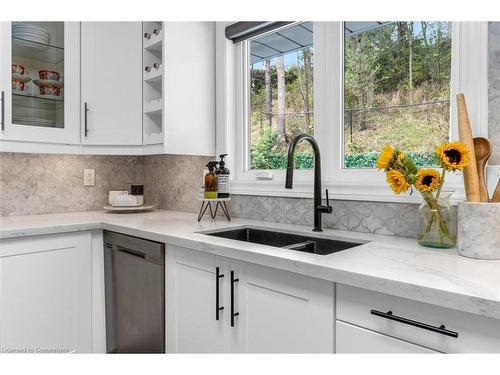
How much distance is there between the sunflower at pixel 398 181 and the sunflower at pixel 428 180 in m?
0.04

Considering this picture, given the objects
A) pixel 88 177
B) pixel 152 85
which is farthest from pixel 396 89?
pixel 88 177

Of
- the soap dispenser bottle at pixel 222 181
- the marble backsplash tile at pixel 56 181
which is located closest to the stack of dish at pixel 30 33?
the marble backsplash tile at pixel 56 181

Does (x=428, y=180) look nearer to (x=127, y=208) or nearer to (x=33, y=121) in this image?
(x=127, y=208)

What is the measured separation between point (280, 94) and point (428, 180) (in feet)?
3.48

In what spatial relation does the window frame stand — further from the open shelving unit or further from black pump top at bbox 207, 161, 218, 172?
the open shelving unit

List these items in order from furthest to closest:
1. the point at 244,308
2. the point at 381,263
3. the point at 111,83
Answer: the point at 111,83 → the point at 244,308 → the point at 381,263

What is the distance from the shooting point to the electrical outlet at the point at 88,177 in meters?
2.51

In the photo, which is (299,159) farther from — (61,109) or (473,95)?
(61,109)

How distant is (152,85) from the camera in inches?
88.3

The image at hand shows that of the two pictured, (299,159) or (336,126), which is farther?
(299,159)

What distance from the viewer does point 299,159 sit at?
1933mm

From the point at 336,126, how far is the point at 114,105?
1.36 metres

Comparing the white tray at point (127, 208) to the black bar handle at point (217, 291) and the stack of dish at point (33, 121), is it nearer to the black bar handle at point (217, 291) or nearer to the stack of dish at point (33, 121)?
the stack of dish at point (33, 121)
